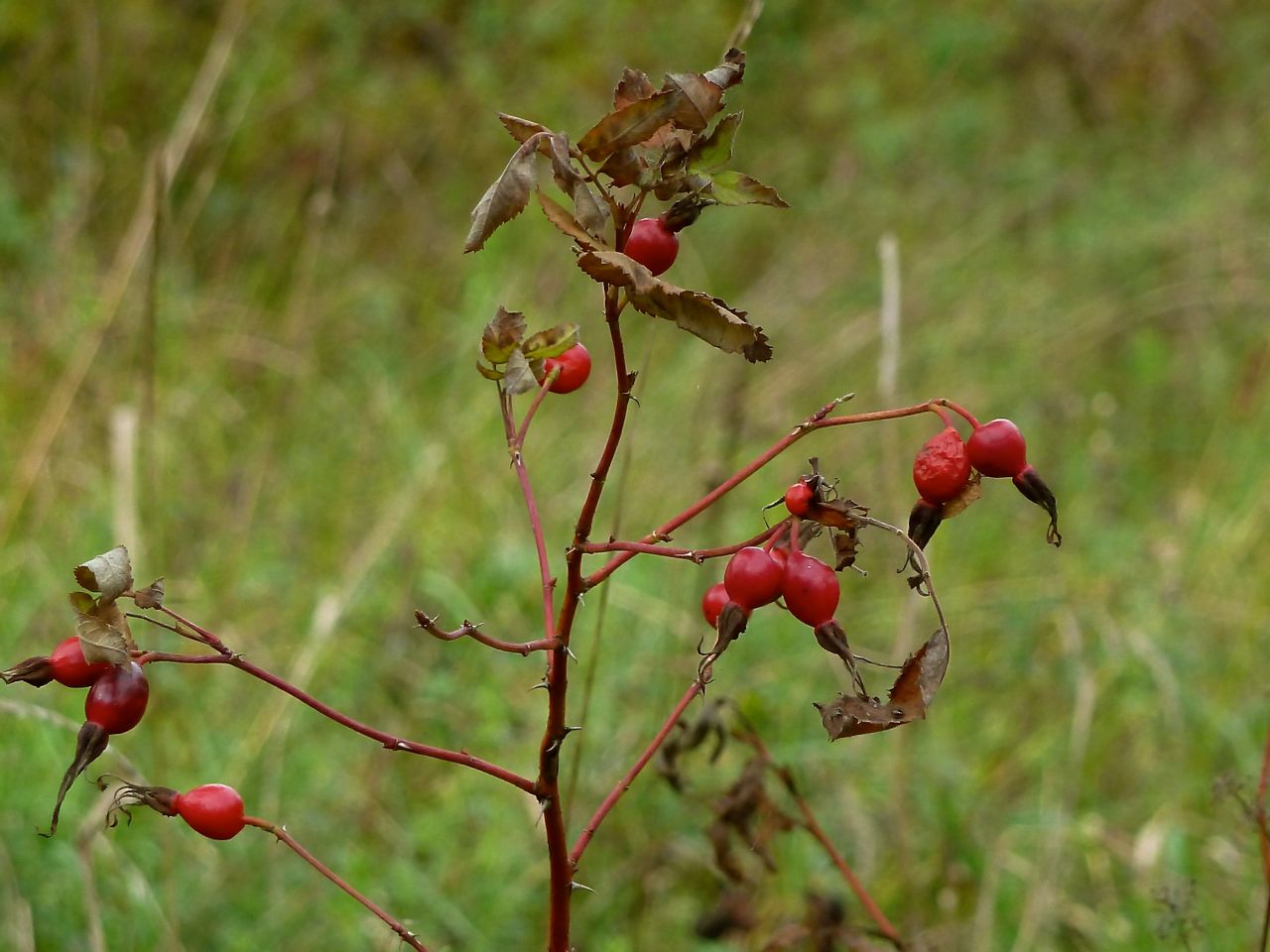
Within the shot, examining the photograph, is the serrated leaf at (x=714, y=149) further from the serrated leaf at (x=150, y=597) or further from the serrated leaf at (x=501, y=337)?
the serrated leaf at (x=150, y=597)

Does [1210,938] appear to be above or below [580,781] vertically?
below

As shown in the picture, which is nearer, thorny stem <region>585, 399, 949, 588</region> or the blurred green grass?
thorny stem <region>585, 399, 949, 588</region>

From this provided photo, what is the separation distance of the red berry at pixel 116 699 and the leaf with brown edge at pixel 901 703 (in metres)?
0.55

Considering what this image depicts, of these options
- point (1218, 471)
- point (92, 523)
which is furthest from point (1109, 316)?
point (92, 523)

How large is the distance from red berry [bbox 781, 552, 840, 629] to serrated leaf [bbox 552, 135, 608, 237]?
310 millimetres

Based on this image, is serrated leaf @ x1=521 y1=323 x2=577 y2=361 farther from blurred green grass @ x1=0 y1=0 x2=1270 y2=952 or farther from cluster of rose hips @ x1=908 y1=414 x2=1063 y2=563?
blurred green grass @ x1=0 y1=0 x2=1270 y2=952

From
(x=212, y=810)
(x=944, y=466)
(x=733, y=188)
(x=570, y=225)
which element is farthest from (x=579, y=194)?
(x=212, y=810)

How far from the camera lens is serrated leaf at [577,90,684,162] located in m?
1.08

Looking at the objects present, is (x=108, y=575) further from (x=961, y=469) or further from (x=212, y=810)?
(x=961, y=469)

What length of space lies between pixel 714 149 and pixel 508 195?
0.17 m

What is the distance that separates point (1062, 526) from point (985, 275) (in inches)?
65.7

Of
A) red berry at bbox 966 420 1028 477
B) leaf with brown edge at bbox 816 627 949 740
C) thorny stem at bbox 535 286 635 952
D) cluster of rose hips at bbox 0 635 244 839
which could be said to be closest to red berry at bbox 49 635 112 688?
cluster of rose hips at bbox 0 635 244 839

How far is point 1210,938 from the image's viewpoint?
252 centimetres

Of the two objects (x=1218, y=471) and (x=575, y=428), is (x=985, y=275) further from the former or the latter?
(x=575, y=428)
